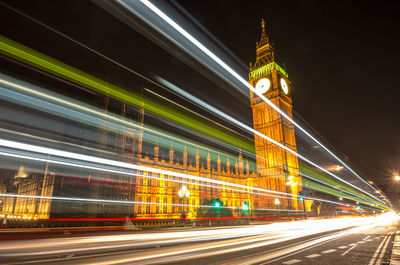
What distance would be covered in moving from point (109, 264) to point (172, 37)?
357 inches

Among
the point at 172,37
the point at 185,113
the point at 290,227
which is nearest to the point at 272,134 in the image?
the point at 290,227

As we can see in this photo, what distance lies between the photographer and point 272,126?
6212 cm

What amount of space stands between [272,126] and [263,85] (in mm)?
12298

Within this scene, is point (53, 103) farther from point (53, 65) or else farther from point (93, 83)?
point (93, 83)

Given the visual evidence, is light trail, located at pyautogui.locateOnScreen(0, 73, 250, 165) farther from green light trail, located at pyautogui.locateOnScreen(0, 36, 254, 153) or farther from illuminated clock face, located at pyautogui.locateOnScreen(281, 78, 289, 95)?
illuminated clock face, located at pyautogui.locateOnScreen(281, 78, 289, 95)

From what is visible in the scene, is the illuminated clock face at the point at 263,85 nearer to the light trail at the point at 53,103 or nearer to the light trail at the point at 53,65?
the light trail at the point at 53,103

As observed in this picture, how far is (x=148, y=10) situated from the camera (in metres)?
9.02

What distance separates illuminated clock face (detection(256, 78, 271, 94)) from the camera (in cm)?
6446

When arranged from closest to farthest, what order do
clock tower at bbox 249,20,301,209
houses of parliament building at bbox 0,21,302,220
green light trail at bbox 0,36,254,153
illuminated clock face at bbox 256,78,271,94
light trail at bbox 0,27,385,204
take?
light trail at bbox 0,27,385,204 < green light trail at bbox 0,36,254,153 < houses of parliament building at bbox 0,21,302,220 < clock tower at bbox 249,20,301,209 < illuminated clock face at bbox 256,78,271,94

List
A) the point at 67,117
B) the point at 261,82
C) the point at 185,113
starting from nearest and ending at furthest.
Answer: the point at 67,117 → the point at 185,113 → the point at 261,82

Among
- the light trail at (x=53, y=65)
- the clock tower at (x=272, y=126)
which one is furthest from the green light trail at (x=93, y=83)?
the clock tower at (x=272, y=126)

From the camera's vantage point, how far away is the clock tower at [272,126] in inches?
2234

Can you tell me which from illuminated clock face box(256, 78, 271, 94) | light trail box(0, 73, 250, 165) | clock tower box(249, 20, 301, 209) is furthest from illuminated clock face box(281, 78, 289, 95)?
light trail box(0, 73, 250, 165)

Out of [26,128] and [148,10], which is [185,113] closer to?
[148,10]
